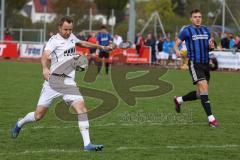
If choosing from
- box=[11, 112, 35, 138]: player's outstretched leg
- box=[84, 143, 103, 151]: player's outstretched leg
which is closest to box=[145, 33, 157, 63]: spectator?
box=[11, 112, 35, 138]: player's outstretched leg

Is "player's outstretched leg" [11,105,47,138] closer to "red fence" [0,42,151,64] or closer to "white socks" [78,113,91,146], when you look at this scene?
"white socks" [78,113,91,146]

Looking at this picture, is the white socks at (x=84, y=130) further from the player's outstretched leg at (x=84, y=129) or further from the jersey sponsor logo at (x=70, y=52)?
the jersey sponsor logo at (x=70, y=52)

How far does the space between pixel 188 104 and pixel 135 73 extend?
8833 millimetres

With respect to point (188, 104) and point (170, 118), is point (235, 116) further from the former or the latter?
point (188, 104)

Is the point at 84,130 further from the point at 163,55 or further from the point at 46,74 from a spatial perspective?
the point at 163,55

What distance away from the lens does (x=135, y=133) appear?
1066 centimetres

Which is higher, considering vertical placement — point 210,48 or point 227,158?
point 210,48

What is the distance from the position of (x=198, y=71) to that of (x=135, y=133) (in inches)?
83.7

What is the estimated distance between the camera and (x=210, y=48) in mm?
12148

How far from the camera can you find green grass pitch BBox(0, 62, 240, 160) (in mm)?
8695

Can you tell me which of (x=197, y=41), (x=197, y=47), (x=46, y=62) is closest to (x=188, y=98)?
(x=197, y=47)

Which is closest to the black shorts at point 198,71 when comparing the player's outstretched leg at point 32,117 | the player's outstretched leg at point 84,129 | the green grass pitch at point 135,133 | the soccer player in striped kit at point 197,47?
the soccer player in striped kit at point 197,47

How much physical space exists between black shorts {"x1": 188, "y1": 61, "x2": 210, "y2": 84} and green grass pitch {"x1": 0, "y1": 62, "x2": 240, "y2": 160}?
2.79 feet

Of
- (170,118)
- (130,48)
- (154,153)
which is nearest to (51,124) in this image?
(170,118)
